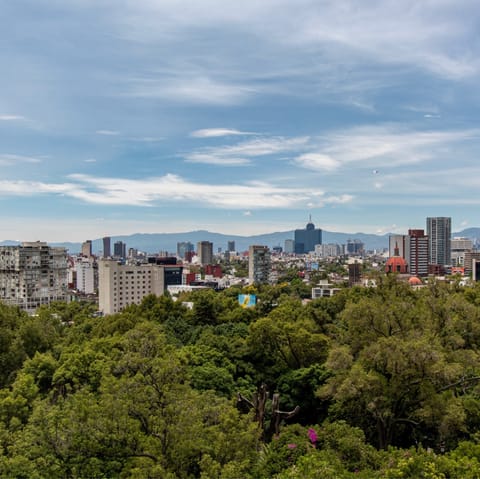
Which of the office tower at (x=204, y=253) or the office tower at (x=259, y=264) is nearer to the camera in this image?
the office tower at (x=259, y=264)

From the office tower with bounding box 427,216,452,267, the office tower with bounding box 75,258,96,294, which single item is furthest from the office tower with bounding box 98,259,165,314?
the office tower with bounding box 427,216,452,267

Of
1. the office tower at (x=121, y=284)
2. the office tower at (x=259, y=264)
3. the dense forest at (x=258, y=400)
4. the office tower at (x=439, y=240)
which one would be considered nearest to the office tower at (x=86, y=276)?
the office tower at (x=259, y=264)

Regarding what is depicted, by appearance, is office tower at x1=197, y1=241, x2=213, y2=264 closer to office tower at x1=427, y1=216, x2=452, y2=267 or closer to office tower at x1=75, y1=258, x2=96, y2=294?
office tower at x1=75, y1=258, x2=96, y2=294

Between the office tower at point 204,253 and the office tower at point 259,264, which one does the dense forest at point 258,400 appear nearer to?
the office tower at point 259,264

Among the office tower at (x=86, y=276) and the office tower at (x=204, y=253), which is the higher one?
the office tower at (x=204, y=253)

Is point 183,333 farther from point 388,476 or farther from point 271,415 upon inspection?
point 388,476

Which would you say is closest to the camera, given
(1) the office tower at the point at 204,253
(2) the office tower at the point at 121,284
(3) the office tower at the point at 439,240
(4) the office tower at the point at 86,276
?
(2) the office tower at the point at 121,284

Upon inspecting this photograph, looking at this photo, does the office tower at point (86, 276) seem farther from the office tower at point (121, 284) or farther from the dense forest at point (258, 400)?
the dense forest at point (258, 400)

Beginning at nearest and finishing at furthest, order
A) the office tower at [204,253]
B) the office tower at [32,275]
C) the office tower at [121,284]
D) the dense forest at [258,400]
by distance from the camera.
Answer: the dense forest at [258,400] → the office tower at [32,275] → the office tower at [121,284] → the office tower at [204,253]
